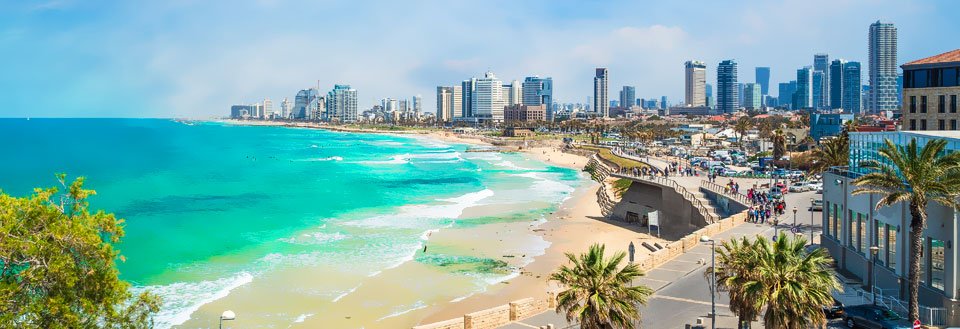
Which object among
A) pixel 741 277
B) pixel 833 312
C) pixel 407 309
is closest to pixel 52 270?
pixel 741 277

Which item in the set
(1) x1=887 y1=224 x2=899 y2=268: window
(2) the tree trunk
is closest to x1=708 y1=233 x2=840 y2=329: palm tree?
(2) the tree trunk

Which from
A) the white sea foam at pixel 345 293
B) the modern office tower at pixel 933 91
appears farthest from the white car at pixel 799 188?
the white sea foam at pixel 345 293

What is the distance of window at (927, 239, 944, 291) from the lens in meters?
20.0

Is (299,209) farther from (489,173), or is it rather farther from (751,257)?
(751,257)

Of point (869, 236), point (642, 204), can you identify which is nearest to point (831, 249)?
point (869, 236)

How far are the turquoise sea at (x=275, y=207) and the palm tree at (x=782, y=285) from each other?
17.9m

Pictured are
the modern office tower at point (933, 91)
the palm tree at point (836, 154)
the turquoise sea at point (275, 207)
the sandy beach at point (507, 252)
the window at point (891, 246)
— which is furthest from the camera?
the palm tree at point (836, 154)

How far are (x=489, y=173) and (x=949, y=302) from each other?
79.0 meters

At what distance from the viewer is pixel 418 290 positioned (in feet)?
106

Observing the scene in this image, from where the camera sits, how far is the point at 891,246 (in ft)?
73.8

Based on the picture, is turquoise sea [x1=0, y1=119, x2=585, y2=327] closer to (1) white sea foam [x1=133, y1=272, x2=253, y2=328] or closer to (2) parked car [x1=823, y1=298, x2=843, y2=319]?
(1) white sea foam [x1=133, y1=272, x2=253, y2=328]

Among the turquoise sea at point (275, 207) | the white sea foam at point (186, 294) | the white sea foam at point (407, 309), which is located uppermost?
the turquoise sea at point (275, 207)

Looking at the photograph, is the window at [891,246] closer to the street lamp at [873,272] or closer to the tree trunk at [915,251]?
the street lamp at [873,272]

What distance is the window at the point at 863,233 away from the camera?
24.4 meters
